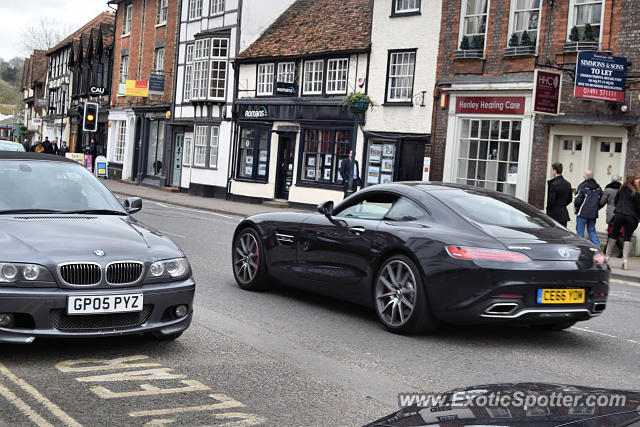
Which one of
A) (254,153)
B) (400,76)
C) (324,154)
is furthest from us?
(254,153)

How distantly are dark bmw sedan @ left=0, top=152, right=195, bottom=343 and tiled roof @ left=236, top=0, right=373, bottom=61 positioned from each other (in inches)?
846

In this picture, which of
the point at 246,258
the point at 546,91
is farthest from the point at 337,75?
the point at 246,258

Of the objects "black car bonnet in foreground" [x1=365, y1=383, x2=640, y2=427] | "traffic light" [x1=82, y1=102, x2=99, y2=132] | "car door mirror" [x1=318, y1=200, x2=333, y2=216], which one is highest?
"traffic light" [x1=82, y1=102, x2=99, y2=132]

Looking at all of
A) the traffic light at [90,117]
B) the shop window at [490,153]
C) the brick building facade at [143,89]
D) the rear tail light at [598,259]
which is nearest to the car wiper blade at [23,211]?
the rear tail light at [598,259]

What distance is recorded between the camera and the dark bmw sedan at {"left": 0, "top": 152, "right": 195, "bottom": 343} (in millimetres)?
5590

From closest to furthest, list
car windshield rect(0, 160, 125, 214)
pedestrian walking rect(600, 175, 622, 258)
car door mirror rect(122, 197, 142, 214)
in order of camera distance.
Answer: car windshield rect(0, 160, 125, 214) → car door mirror rect(122, 197, 142, 214) → pedestrian walking rect(600, 175, 622, 258)

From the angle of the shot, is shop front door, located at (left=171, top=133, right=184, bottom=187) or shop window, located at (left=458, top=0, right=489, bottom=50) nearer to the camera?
shop window, located at (left=458, top=0, right=489, bottom=50)

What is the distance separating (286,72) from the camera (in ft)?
102

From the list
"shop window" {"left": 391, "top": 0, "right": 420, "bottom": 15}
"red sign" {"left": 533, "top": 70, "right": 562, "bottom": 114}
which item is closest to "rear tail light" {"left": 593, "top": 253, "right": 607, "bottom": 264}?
"red sign" {"left": 533, "top": 70, "right": 562, "bottom": 114}

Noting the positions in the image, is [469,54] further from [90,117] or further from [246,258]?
[246,258]

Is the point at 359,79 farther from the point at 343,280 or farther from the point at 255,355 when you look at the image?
the point at 255,355

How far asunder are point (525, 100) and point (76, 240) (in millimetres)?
17511

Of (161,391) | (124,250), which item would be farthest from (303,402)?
(124,250)

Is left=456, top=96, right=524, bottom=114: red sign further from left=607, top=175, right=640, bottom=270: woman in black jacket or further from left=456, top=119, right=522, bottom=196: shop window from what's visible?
left=607, top=175, right=640, bottom=270: woman in black jacket
